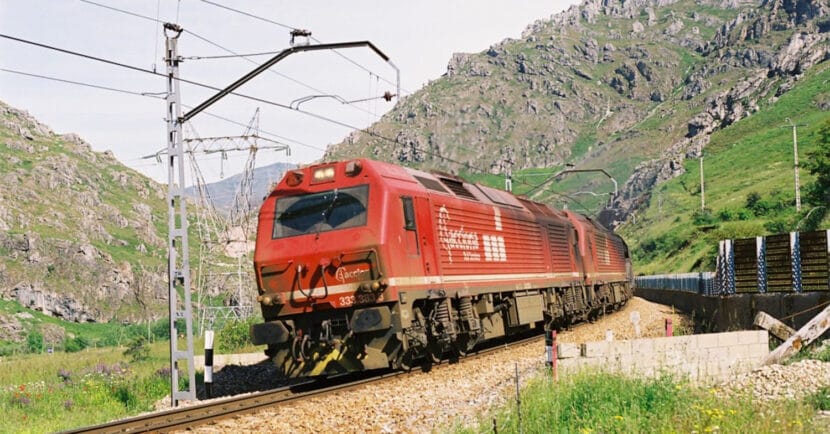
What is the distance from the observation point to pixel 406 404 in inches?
563

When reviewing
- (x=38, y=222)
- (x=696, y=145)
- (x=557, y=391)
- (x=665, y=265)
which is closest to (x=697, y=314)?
(x=557, y=391)

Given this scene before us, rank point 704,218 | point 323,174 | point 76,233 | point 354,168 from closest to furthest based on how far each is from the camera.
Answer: point 354,168 < point 323,174 < point 704,218 < point 76,233

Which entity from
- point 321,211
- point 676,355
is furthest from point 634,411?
point 321,211

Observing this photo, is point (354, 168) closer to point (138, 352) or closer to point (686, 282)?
point (138, 352)

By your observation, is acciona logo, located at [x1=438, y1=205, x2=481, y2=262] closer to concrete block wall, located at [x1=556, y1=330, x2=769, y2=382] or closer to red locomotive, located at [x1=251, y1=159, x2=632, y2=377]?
red locomotive, located at [x1=251, y1=159, x2=632, y2=377]

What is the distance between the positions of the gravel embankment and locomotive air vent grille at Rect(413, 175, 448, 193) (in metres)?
4.26

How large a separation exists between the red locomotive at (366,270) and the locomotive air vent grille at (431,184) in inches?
1.4

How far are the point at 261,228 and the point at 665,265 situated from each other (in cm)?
8124

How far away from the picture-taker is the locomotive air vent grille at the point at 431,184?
19.6 meters

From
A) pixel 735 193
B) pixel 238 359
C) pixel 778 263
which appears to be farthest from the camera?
pixel 735 193

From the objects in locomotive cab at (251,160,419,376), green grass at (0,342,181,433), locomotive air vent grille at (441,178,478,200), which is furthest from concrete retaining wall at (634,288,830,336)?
green grass at (0,342,181,433)

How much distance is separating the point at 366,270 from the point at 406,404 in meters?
3.32

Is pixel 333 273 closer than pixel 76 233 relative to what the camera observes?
Yes

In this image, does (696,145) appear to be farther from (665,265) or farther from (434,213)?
(434,213)
